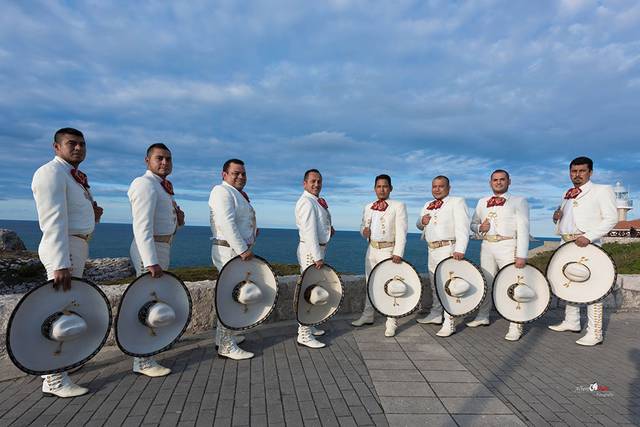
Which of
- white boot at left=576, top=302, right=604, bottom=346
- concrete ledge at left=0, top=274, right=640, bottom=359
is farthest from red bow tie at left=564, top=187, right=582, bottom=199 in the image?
concrete ledge at left=0, top=274, right=640, bottom=359

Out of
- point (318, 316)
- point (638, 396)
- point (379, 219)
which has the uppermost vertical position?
point (379, 219)

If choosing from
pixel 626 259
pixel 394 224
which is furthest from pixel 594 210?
pixel 626 259

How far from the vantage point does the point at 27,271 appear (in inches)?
866

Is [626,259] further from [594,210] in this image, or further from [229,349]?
[229,349]

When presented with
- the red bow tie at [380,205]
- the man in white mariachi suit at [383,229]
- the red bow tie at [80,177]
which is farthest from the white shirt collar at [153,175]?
the red bow tie at [380,205]

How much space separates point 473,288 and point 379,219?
1725mm

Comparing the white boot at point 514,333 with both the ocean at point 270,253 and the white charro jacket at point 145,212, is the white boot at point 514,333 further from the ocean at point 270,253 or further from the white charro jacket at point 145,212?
the ocean at point 270,253

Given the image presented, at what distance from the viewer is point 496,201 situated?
6035 millimetres

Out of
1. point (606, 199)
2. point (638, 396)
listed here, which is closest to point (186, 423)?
point (638, 396)

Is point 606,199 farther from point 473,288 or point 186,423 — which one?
point 186,423

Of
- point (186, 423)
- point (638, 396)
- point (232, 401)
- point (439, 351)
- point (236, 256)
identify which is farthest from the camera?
point (439, 351)

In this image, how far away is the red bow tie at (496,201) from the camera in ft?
19.6

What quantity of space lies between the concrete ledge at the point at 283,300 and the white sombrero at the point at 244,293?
964 mm

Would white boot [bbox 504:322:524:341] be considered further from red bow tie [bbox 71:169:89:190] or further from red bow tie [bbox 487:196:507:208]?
red bow tie [bbox 71:169:89:190]
